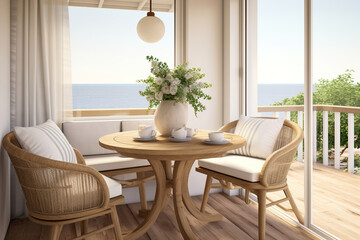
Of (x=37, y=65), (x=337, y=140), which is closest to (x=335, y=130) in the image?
(x=337, y=140)

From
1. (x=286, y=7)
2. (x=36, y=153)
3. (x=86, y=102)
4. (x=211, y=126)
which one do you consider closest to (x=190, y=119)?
(x=211, y=126)

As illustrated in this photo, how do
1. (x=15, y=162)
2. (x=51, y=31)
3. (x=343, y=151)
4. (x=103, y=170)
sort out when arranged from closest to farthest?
(x=15, y=162), (x=343, y=151), (x=103, y=170), (x=51, y=31)

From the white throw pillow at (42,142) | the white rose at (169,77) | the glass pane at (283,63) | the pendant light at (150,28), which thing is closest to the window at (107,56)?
the pendant light at (150,28)

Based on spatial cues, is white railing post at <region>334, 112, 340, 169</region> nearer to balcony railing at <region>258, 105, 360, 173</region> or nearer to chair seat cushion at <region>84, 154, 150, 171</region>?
balcony railing at <region>258, 105, 360, 173</region>

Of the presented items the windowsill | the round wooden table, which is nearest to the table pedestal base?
the round wooden table

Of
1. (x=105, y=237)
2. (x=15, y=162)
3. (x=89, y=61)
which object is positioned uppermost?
(x=89, y=61)

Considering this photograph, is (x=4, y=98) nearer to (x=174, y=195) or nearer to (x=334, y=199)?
(x=174, y=195)

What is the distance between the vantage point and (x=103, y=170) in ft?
9.82

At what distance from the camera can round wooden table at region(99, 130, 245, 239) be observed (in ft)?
6.82

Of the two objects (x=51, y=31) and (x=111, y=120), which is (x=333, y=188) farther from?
(x=51, y=31)

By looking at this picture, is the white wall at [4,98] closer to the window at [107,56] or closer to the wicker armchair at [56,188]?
the wicker armchair at [56,188]

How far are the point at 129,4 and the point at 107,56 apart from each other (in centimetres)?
65

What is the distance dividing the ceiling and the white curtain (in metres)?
0.26

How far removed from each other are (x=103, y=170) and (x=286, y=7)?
2208mm
